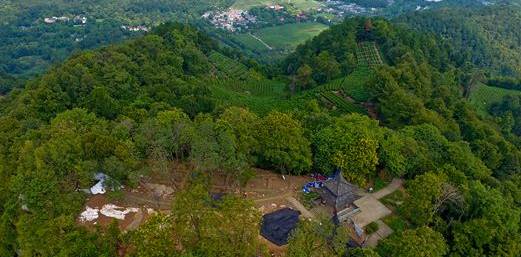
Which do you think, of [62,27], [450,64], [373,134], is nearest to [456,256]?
[373,134]

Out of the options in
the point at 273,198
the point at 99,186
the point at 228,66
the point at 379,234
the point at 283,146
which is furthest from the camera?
the point at 228,66

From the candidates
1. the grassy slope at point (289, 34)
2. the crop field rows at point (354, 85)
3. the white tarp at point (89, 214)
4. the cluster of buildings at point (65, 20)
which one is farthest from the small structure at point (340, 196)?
the cluster of buildings at point (65, 20)

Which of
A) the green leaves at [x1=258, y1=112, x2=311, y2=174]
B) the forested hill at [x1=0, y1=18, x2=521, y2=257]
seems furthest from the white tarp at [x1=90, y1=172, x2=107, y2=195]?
the green leaves at [x1=258, y1=112, x2=311, y2=174]

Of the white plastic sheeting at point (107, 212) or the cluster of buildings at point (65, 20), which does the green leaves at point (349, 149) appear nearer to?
the white plastic sheeting at point (107, 212)

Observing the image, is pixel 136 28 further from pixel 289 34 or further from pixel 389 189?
pixel 389 189

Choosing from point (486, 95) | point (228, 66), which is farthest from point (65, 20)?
point (486, 95)

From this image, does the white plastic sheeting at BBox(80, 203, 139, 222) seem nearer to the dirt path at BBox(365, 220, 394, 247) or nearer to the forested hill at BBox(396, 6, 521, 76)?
the dirt path at BBox(365, 220, 394, 247)
